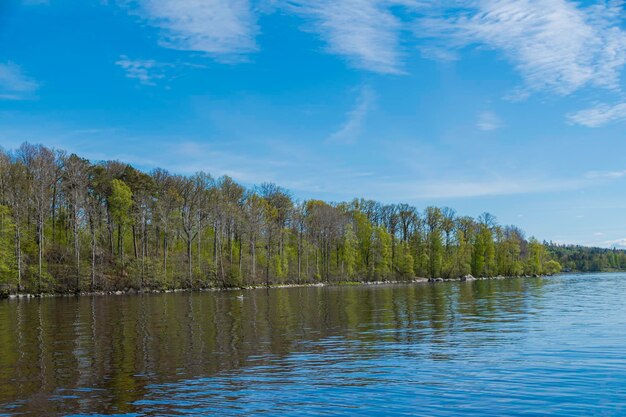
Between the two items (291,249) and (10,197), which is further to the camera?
(291,249)

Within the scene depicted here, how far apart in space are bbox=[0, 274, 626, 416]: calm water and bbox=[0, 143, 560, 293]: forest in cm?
4512

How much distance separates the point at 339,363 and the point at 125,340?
11.9 m

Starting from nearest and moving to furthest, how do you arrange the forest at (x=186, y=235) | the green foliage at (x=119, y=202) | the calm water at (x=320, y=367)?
1. the calm water at (x=320, y=367)
2. the forest at (x=186, y=235)
3. the green foliage at (x=119, y=202)

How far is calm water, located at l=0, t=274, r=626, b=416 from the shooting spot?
13664 mm

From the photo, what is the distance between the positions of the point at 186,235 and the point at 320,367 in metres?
78.3

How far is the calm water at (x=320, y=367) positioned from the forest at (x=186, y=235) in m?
45.1

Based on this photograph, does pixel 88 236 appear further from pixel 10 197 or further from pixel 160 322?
pixel 160 322

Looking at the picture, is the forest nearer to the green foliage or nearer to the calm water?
the green foliage

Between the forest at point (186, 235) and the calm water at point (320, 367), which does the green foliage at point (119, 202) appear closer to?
the forest at point (186, 235)

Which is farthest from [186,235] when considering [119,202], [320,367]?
[320,367]

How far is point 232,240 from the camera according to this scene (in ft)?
352

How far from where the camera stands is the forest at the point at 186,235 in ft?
243

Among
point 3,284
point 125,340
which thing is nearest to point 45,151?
point 3,284

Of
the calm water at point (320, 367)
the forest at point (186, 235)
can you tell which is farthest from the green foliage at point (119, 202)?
the calm water at point (320, 367)
